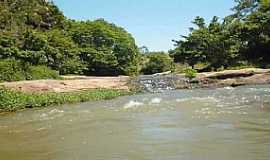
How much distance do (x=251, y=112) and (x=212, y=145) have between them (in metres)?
5.76

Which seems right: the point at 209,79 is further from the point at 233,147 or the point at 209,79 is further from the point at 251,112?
the point at 233,147

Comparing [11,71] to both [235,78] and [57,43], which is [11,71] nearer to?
[235,78]

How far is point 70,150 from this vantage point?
9945 mm

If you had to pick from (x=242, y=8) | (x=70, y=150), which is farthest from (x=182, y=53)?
(x=70, y=150)

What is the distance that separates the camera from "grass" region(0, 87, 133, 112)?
855 inches

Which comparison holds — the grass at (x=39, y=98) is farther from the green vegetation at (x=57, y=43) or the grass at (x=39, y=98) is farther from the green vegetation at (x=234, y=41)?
the green vegetation at (x=234, y=41)

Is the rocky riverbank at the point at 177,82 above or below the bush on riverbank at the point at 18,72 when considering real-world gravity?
below

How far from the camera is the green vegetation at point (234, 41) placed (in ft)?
149

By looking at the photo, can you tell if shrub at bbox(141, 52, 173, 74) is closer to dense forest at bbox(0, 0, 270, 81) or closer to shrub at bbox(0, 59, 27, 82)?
dense forest at bbox(0, 0, 270, 81)

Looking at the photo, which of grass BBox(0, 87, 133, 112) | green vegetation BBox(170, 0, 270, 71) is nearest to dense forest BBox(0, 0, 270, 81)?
green vegetation BBox(170, 0, 270, 71)

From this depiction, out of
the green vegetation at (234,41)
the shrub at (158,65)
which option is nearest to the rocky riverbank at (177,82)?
the green vegetation at (234,41)

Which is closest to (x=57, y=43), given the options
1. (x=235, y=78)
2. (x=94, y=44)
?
(x=94, y=44)

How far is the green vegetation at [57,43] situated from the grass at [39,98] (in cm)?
917

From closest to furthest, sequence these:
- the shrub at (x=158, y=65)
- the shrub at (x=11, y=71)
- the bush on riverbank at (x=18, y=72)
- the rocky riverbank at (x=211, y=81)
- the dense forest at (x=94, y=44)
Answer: the rocky riverbank at (x=211, y=81) < the shrub at (x=11, y=71) < the bush on riverbank at (x=18, y=72) < the dense forest at (x=94, y=44) < the shrub at (x=158, y=65)
